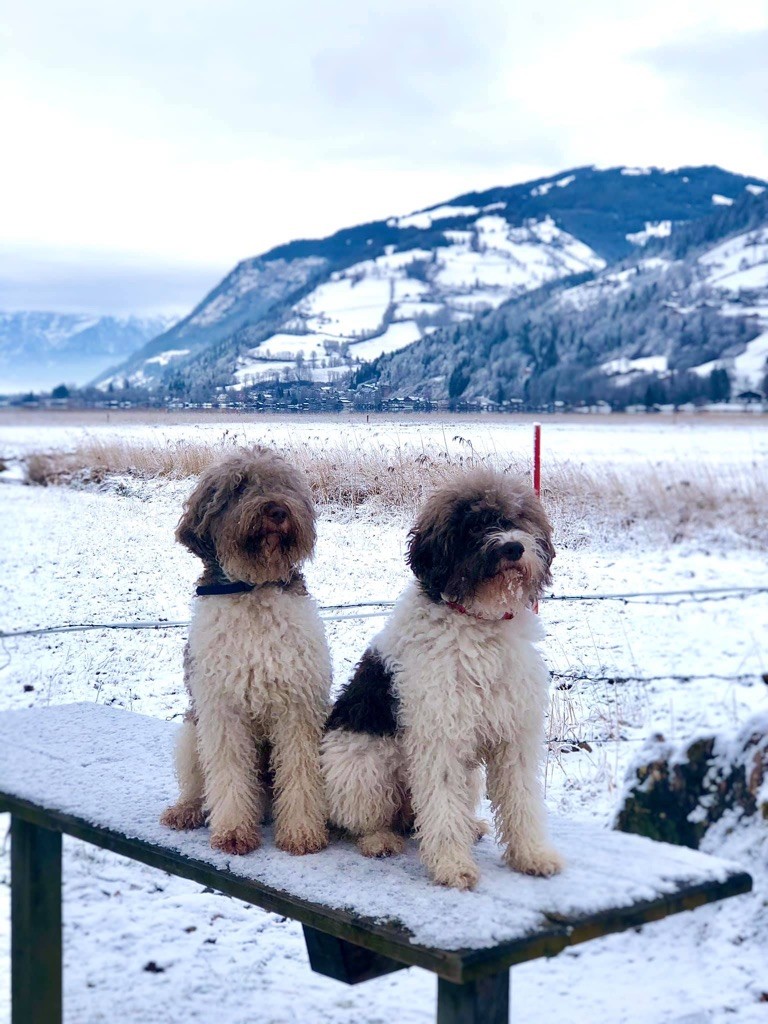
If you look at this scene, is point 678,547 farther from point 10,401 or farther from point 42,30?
point 42,30

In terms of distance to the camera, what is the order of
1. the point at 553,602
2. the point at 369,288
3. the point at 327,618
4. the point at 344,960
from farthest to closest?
the point at 369,288
the point at 553,602
the point at 327,618
the point at 344,960

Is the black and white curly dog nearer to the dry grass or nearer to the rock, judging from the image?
the dry grass

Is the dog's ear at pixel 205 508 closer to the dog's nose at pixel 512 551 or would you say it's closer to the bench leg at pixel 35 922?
the dog's nose at pixel 512 551

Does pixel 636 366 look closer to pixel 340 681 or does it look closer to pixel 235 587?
pixel 340 681

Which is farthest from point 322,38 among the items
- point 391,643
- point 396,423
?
point 391,643

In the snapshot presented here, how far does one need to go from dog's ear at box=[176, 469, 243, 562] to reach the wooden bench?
0.62 meters

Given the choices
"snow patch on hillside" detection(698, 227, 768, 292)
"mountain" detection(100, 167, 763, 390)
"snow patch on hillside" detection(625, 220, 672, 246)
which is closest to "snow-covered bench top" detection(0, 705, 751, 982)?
"mountain" detection(100, 167, 763, 390)

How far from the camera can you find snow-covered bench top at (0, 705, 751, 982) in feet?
5.05

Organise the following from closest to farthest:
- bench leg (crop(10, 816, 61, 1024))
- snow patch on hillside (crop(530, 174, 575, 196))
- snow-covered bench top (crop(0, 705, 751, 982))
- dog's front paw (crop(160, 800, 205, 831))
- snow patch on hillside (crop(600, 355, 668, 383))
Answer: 1. snow-covered bench top (crop(0, 705, 751, 982))
2. dog's front paw (crop(160, 800, 205, 831))
3. bench leg (crop(10, 816, 61, 1024))
4. snow patch on hillside (crop(600, 355, 668, 383))
5. snow patch on hillside (crop(530, 174, 575, 196))

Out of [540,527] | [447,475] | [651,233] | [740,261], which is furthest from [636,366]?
[651,233]

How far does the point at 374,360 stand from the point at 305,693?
5.61 ft

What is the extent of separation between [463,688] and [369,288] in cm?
275

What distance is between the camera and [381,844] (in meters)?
1.91

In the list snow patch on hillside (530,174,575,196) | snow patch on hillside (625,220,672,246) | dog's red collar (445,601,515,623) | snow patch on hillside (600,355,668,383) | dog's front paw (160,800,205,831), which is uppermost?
snow patch on hillside (530,174,575,196)
